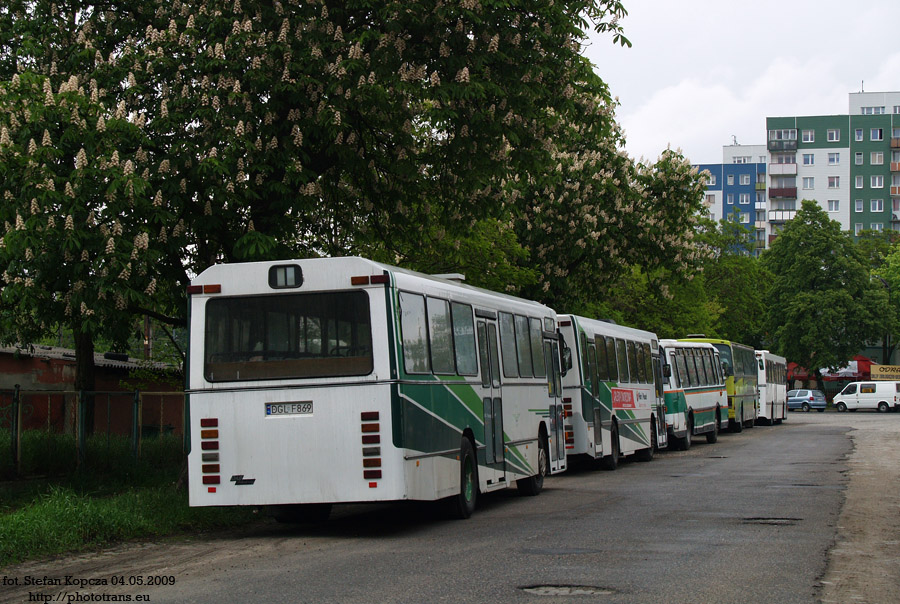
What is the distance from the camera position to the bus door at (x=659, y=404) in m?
31.3

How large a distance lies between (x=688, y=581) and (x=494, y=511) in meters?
7.01

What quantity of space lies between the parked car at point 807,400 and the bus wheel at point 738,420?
138 feet

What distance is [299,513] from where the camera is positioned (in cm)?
1516

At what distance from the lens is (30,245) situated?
14.4 meters

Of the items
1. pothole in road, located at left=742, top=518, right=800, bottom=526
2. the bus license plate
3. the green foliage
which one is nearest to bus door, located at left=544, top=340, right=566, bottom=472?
pothole in road, located at left=742, top=518, right=800, bottom=526

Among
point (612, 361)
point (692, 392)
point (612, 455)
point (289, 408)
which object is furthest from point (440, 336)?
point (692, 392)

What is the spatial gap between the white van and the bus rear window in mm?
77744

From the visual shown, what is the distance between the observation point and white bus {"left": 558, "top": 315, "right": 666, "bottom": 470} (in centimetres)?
2419

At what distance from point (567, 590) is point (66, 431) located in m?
12.9

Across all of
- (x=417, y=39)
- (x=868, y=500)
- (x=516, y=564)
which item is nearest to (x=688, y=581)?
(x=516, y=564)

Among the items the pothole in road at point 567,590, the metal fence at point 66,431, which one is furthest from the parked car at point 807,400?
the pothole in road at point 567,590

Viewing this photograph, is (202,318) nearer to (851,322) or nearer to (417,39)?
(417,39)

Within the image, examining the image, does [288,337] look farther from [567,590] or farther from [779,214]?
[779,214]

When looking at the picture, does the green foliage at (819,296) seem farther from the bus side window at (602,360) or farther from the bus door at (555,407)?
the bus door at (555,407)
